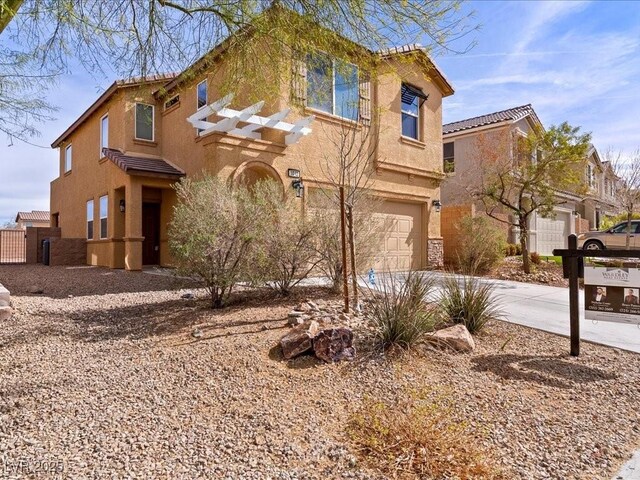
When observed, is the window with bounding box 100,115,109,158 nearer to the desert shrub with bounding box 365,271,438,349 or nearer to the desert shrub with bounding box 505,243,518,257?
the desert shrub with bounding box 365,271,438,349

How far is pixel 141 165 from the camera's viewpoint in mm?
13031

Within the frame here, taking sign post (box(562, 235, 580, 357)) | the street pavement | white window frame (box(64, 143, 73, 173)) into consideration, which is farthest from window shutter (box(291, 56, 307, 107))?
white window frame (box(64, 143, 73, 173))

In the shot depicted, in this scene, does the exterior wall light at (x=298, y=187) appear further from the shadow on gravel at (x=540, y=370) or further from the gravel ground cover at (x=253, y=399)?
the shadow on gravel at (x=540, y=370)

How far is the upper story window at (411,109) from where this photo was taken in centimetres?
1460

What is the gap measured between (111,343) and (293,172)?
7481mm

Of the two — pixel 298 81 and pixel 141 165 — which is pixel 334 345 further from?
pixel 141 165

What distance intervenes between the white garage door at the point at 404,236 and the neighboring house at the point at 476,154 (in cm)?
305

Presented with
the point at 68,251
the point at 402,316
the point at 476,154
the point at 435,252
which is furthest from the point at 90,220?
the point at 476,154

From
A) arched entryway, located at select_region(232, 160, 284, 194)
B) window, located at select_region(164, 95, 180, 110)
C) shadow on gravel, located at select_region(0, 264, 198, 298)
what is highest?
window, located at select_region(164, 95, 180, 110)

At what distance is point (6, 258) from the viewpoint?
2158cm

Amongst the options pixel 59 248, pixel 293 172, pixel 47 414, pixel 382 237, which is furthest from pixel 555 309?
pixel 59 248

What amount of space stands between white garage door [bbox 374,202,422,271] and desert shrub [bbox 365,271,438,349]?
828 cm

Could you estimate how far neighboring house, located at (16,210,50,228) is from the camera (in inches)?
1714

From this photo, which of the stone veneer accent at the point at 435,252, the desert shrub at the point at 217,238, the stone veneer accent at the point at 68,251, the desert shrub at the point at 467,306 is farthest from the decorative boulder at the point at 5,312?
the stone veneer accent at the point at 435,252
